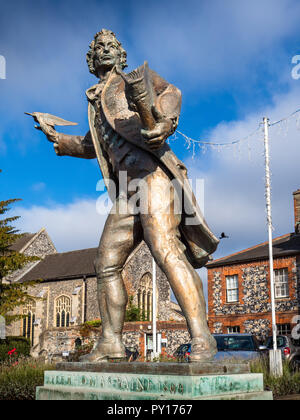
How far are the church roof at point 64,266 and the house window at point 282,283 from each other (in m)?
17.6

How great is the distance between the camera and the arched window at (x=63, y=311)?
42156 mm

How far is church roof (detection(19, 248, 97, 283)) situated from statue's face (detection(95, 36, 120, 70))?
36.6 metres

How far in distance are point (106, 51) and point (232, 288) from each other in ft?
85.5

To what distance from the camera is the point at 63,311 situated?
140 ft

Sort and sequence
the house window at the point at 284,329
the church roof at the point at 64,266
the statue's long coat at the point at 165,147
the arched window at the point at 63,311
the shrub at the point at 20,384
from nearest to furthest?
the statue's long coat at the point at 165,147
the shrub at the point at 20,384
the house window at the point at 284,329
the church roof at the point at 64,266
the arched window at the point at 63,311

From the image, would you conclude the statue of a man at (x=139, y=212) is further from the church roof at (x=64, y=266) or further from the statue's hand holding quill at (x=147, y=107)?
the church roof at (x=64, y=266)

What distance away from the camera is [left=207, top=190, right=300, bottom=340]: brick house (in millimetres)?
26188

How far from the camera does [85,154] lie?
4605 mm

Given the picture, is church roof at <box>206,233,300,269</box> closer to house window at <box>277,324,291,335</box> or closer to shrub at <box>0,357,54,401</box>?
house window at <box>277,324,291,335</box>

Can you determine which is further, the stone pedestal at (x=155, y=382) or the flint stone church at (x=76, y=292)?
the flint stone church at (x=76, y=292)

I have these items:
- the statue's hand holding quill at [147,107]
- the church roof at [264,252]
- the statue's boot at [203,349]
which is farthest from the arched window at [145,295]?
the statue's hand holding quill at [147,107]

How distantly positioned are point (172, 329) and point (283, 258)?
761 cm

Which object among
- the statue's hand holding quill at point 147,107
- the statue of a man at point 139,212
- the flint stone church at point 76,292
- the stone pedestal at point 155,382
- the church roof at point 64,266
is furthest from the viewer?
the church roof at point 64,266
